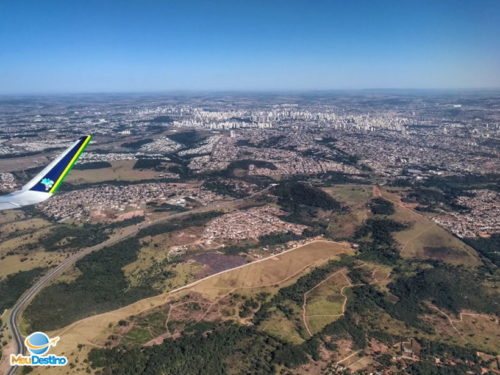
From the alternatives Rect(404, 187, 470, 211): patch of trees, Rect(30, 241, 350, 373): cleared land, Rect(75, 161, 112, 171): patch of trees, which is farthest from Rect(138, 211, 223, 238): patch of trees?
Rect(75, 161, 112, 171): patch of trees

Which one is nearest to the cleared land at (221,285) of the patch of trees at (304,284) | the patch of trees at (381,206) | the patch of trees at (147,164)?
the patch of trees at (304,284)

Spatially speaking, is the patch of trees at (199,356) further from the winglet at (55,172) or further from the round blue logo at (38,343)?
the winglet at (55,172)

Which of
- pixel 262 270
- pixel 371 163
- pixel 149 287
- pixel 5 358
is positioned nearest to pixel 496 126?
pixel 371 163

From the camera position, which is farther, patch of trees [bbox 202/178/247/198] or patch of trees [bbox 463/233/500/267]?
patch of trees [bbox 202/178/247/198]

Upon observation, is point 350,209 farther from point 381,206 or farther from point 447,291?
point 447,291

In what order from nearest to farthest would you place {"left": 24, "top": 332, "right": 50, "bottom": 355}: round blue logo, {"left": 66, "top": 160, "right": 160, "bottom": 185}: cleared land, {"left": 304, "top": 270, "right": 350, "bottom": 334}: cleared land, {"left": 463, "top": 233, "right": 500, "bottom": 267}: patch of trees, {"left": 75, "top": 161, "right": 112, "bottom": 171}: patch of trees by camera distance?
{"left": 24, "top": 332, "right": 50, "bottom": 355}: round blue logo
{"left": 304, "top": 270, "right": 350, "bottom": 334}: cleared land
{"left": 463, "top": 233, "right": 500, "bottom": 267}: patch of trees
{"left": 66, "top": 160, "right": 160, "bottom": 185}: cleared land
{"left": 75, "top": 161, "right": 112, "bottom": 171}: patch of trees

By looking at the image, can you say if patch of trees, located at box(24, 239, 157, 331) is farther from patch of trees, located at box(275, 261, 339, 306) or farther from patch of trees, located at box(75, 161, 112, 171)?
patch of trees, located at box(75, 161, 112, 171)

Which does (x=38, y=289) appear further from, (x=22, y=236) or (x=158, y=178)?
(x=158, y=178)
